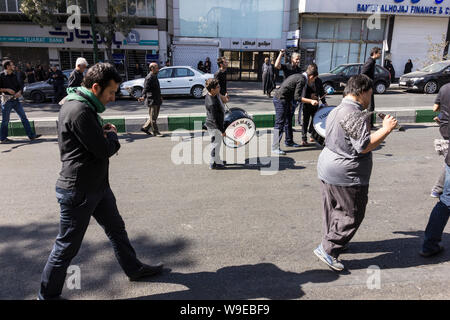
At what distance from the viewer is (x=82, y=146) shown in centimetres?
253

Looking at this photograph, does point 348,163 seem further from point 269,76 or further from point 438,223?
point 269,76

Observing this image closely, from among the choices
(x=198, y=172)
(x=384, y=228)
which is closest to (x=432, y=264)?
(x=384, y=228)

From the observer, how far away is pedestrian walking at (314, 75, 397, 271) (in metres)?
2.95

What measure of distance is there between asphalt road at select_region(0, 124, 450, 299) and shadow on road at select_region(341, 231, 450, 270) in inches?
0.4

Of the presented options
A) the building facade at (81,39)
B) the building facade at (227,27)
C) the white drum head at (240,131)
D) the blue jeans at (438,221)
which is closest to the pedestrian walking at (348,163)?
the blue jeans at (438,221)

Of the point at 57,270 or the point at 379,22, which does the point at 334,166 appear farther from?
the point at 379,22

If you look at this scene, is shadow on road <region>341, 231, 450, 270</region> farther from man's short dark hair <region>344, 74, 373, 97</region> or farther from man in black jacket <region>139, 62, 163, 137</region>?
man in black jacket <region>139, 62, 163, 137</region>

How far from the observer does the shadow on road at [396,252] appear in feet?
11.2

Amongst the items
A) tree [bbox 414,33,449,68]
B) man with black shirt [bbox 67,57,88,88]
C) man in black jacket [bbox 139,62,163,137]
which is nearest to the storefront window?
tree [bbox 414,33,449,68]

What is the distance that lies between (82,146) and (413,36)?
29188 mm

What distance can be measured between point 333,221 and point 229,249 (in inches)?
44.0

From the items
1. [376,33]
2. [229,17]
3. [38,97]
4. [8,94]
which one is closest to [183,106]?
[8,94]

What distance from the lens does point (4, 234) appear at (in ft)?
13.1

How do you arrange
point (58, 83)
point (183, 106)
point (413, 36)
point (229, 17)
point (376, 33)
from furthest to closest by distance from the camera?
point (376, 33) < point (413, 36) < point (229, 17) < point (58, 83) < point (183, 106)
